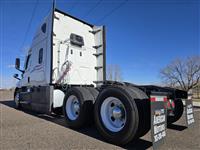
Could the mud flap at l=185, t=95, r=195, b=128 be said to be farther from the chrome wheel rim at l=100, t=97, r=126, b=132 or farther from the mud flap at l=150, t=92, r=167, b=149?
the chrome wheel rim at l=100, t=97, r=126, b=132

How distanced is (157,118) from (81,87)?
2.50m

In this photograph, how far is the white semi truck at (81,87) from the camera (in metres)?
3.49

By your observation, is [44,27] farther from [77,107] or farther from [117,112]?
[117,112]

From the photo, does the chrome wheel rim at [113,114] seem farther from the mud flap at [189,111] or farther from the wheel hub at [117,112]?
the mud flap at [189,111]

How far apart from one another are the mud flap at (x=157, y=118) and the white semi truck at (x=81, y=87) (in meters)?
0.10

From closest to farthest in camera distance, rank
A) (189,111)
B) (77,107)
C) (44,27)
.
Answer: (189,111) < (77,107) < (44,27)

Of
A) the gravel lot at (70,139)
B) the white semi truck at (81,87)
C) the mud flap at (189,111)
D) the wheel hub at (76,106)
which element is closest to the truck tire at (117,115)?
the white semi truck at (81,87)

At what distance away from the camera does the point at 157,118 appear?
3.17 metres

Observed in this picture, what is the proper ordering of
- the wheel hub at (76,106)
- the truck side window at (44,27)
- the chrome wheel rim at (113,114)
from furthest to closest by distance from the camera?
the truck side window at (44,27)
the wheel hub at (76,106)
the chrome wheel rim at (113,114)

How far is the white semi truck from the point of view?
11.5ft

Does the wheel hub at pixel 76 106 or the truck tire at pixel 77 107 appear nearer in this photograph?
the truck tire at pixel 77 107

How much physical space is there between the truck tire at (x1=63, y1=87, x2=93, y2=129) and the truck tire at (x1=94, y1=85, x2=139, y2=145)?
579mm

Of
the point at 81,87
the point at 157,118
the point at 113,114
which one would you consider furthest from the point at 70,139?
the point at 157,118

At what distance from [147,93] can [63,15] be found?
14.7 feet
